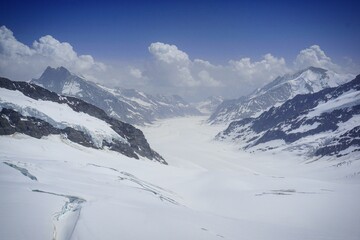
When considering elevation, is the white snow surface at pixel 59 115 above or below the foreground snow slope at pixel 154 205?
above

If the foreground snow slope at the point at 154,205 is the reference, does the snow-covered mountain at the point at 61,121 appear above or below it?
above

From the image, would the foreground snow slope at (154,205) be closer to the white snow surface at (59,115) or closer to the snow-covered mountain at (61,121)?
the snow-covered mountain at (61,121)

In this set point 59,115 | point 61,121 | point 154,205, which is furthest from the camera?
point 59,115

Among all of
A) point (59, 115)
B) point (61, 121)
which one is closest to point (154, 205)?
point (61, 121)

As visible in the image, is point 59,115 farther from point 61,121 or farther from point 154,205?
point 154,205

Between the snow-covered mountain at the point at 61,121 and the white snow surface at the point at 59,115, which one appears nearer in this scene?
the snow-covered mountain at the point at 61,121

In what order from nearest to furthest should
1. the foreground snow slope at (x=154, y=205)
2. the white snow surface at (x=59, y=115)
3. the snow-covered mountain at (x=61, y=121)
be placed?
the foreground snow slope at (x=154, y=205) < the snow-covered mountain at (x=61, y=121) < the white snow surface at (x=59, y=115)

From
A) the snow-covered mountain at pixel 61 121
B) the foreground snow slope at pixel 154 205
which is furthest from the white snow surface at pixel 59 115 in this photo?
the foreground snow slope at pixel 154 205

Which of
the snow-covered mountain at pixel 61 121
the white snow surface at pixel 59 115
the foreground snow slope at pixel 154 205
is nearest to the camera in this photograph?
the foreground snow slope at pixel 154 205
